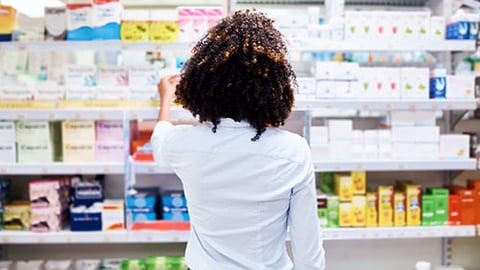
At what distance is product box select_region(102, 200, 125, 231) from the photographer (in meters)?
2.98

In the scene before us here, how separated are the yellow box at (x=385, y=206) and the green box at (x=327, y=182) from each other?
34 cm

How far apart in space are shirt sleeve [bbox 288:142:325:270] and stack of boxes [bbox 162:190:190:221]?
1.54 metres

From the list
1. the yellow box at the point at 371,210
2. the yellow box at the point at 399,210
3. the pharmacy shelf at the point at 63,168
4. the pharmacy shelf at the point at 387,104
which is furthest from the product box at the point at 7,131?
the yellow box at the point at 399,210

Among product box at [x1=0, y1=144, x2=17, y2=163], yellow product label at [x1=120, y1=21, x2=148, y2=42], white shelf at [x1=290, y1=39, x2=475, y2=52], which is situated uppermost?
yellow product label at [x1=120, y1=21, x2=148, y2=42]

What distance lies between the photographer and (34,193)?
297 cm

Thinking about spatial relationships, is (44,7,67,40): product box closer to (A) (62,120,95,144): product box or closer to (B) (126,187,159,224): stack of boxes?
(A) (62,120,95,144): product box

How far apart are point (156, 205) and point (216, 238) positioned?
63.1 inches

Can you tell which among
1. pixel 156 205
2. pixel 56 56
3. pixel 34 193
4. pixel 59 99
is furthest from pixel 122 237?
pixel 56 56

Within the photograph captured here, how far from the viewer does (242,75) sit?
1454mm

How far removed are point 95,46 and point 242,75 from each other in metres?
1.74

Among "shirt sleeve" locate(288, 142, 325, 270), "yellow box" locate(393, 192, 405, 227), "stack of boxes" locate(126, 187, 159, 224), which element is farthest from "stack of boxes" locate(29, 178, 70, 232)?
"yellow box" locate(393, 192, 405, 227)

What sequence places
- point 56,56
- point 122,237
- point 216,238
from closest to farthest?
point 216,238 → point 122,237 → point 56,56

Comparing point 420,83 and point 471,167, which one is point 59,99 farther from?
point 471,167

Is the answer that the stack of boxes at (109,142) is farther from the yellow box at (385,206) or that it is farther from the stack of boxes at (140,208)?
the yellow box at (385,206)
